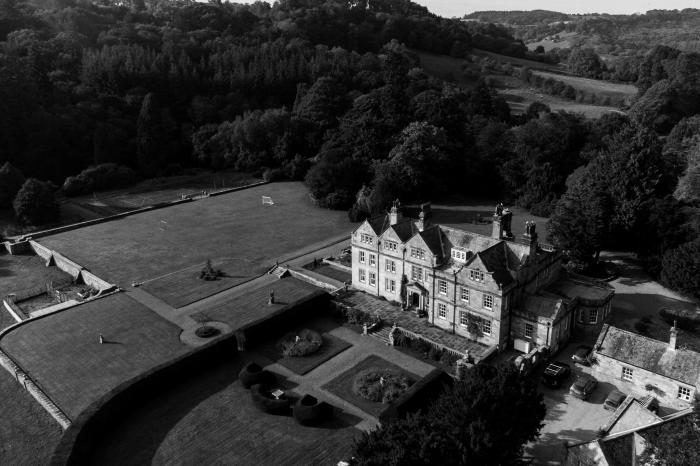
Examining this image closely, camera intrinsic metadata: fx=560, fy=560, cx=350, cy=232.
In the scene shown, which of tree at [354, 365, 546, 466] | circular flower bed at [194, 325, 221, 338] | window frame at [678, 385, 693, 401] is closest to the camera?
tree at [354, 365, 546, 466]

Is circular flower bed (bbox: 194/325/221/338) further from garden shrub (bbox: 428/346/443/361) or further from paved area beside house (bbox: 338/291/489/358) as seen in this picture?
garden shrub (bbox: 428/346/443/361)

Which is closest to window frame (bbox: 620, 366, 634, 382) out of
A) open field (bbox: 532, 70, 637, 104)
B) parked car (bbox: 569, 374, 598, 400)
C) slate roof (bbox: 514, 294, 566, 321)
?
parked car (bbox: 569, 374, 598, 400)

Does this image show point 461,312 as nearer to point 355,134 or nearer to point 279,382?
point 279,382

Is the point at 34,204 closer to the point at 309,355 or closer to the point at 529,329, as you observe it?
the point at 309,355

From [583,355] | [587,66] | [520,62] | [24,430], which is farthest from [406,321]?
[520,62]

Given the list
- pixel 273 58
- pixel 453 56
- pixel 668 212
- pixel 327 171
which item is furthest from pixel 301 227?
pixel 453 56

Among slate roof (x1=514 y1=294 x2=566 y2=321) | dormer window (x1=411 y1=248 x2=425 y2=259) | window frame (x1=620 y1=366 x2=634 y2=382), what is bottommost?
window frame (x1=620 y1=366 x2=634 y2=382)

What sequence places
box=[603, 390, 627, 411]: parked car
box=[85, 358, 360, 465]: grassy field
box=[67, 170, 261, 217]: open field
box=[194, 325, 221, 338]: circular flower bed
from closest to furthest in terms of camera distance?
box=[85, 358, 360, 465]: grassy field
box=[603, 390, 627, 411]: parked car
box=[194, 325, 221, 338]: circular flower bed
box=[67, 170, 261, 217]: open field
